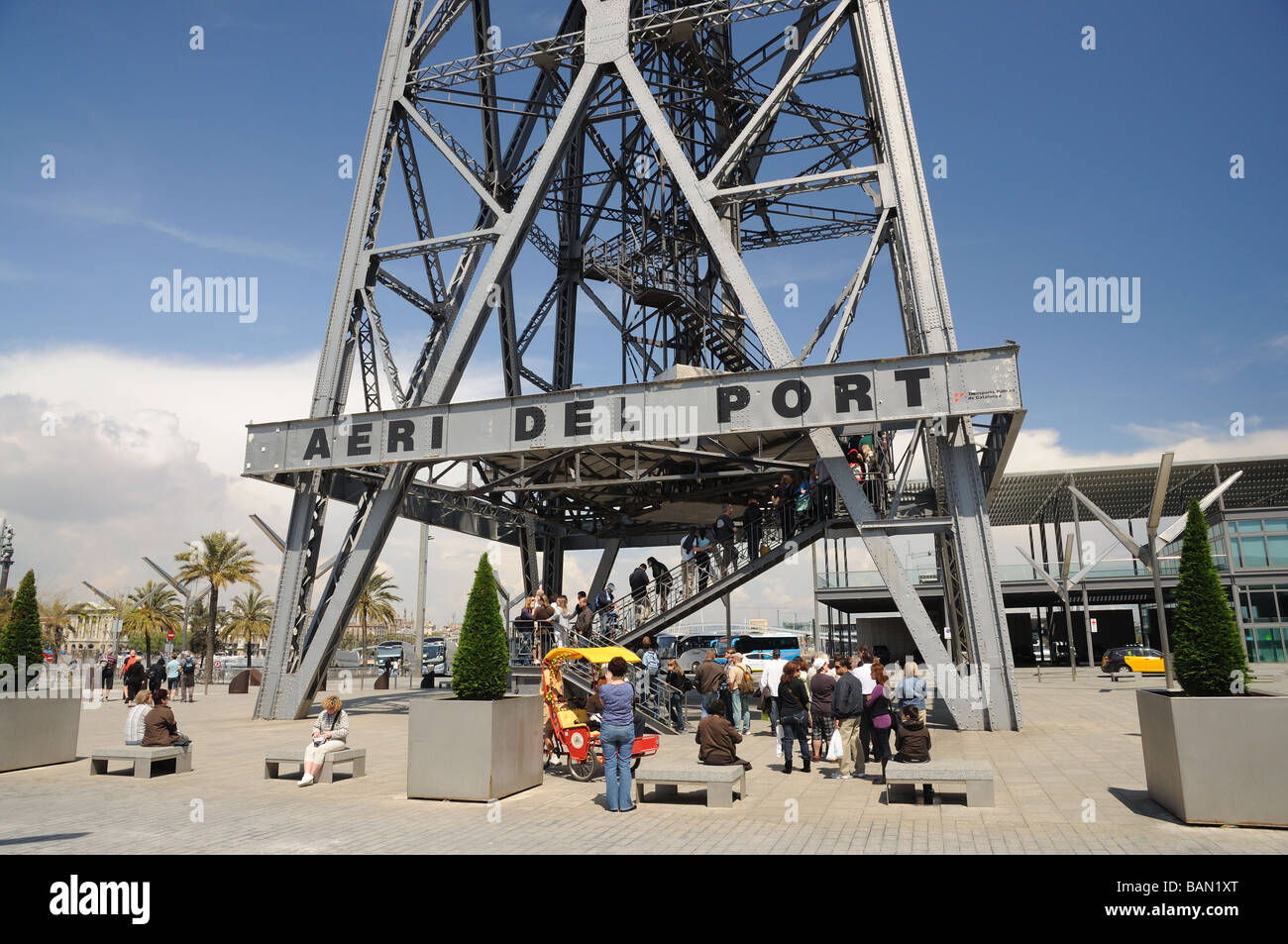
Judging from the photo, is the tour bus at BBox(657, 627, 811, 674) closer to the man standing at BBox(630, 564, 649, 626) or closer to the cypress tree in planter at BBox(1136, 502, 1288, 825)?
the man standing at BBox(630, 564, 649, 626)

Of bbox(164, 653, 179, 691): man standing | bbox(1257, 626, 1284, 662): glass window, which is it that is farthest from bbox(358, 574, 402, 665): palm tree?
bbox(1257, 626, 1284, 662): glass window

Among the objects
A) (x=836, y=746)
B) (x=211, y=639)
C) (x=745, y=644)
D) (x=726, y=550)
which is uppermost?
(x=726, y=550)

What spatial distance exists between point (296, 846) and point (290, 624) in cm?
1443

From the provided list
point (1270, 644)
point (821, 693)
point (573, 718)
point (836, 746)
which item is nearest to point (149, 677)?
point (573, 718)

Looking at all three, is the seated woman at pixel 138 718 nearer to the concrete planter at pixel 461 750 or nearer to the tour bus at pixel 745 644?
the concrete planter at pixel 461 750

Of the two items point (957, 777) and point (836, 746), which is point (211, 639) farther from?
point (957, 777)

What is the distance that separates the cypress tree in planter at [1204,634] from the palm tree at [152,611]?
195 feet

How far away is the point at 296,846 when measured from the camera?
305 inches

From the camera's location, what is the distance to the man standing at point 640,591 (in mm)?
22734

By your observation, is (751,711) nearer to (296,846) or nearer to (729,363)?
(729,363)

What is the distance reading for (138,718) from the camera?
43.2ft

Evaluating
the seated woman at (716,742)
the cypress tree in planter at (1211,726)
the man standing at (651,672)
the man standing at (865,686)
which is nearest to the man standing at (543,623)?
the man standing at (651,672)

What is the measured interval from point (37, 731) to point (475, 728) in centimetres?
828

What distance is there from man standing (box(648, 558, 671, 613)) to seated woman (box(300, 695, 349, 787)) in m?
11.2
